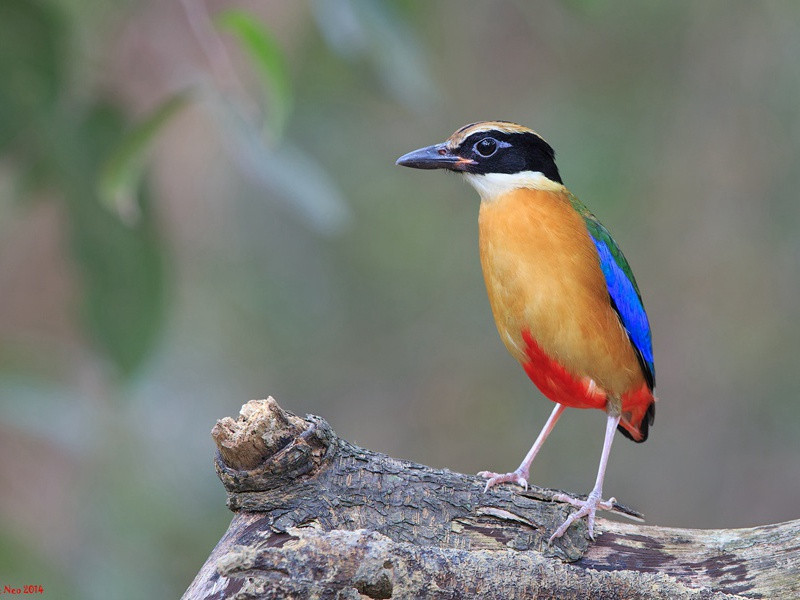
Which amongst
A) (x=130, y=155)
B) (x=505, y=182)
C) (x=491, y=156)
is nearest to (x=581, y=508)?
(x=505, y=182)

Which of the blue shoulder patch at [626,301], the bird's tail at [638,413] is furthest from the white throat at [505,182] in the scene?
the bird's tail at [638,413]

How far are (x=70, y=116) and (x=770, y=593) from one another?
3897 mm

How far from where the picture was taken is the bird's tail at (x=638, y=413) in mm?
5117

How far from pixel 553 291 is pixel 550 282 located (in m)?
0.04

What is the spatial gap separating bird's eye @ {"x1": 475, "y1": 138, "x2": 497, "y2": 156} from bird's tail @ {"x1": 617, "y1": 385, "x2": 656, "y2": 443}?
131cm

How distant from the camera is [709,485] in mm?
10828

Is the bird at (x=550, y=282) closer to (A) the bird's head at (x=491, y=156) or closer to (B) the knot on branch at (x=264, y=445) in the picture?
(A) the bird's head at (x=491, y=156)

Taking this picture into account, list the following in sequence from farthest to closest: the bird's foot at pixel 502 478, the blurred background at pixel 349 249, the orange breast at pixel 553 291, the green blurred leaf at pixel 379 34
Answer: the green blurred leaf at pixel 379 34 → the blurred background at pixel 349 249 → the orange breast at pixel 553 291 → the bird's foot at pixel 502 478

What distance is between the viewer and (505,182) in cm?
495

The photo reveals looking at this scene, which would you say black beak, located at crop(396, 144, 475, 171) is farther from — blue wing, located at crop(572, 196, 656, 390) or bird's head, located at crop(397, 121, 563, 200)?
blue wing, located at crop(572, 196, 656, 390)

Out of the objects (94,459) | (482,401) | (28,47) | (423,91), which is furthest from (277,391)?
(28,47)

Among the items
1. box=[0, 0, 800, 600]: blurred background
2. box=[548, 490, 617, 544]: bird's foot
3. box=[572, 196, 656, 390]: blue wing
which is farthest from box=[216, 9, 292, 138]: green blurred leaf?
box=[548, 490, 617, 544]: bird's foot

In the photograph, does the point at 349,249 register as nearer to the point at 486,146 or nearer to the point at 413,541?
the point at 486,146

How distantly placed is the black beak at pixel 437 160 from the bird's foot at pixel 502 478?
1422 millimetres
